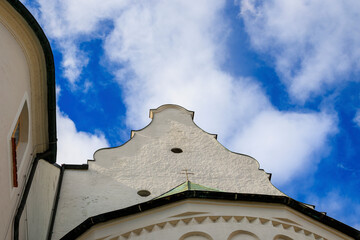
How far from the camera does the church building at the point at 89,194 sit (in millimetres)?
8359

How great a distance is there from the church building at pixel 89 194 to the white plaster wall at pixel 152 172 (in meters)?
0.03

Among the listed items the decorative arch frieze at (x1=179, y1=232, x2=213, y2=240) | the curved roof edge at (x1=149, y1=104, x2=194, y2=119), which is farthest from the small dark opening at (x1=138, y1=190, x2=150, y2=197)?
the curved roof edge at (x1=149, y1=104, x2=194, y2=119)

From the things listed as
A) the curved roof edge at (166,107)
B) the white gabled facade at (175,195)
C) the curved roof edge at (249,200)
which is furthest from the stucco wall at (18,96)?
the curved roof edge at (166,107)

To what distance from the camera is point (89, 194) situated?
11867mm

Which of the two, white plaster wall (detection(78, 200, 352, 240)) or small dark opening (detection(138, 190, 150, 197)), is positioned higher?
small dark opening (detection(138, 190, 150, 197))

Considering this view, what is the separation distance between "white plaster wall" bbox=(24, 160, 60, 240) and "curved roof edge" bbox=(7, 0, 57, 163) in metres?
0.38

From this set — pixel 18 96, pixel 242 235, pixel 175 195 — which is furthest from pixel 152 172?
pixel 18 96

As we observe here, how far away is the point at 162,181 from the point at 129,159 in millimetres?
1364

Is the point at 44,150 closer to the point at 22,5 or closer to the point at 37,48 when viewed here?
→ the point at 37,48

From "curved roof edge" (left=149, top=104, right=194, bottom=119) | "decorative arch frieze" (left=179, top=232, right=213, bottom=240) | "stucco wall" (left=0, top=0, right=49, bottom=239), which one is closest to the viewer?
"stucco wall" (left=0, top=0, right=49, bottom=239)

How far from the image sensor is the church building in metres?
8.36

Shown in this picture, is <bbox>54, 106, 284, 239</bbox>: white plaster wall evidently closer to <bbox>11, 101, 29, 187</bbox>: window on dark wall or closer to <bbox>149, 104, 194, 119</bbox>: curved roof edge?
<bbox>149, 104, 194, 119</bbox>: curved roof edge

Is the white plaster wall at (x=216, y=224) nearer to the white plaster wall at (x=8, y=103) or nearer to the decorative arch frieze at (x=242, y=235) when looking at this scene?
the decorative arch frieze at (x=242, y=235)

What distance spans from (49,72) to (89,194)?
141 inches
